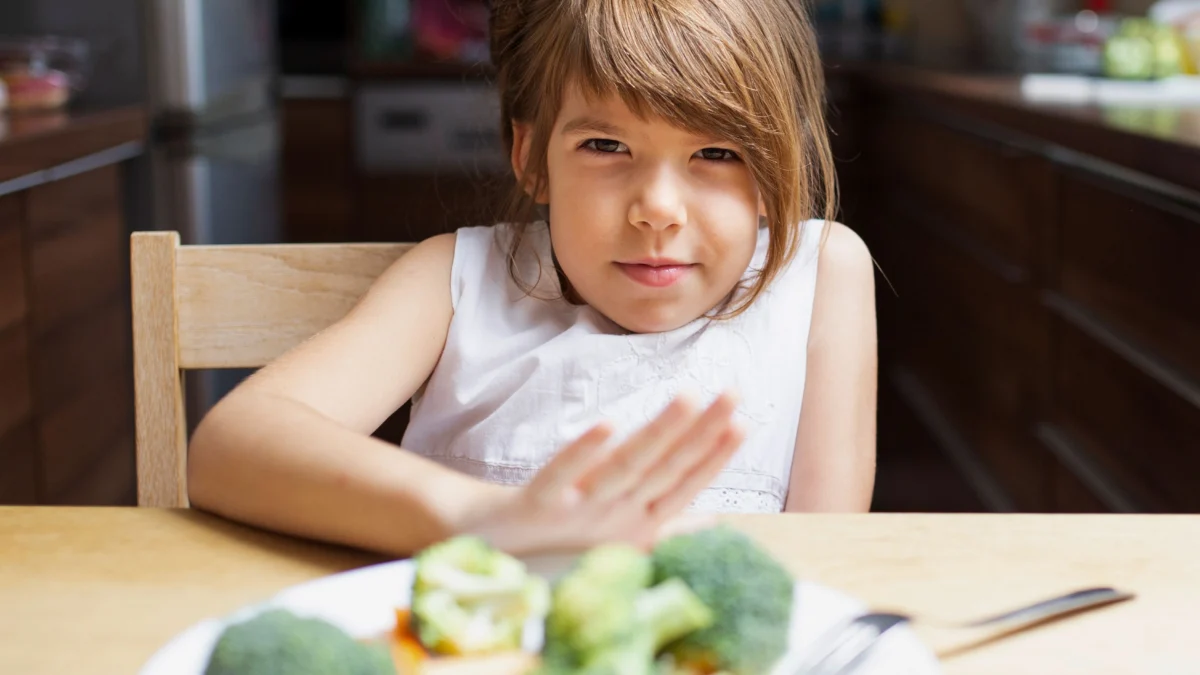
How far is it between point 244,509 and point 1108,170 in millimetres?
1494

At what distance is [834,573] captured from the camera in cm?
61

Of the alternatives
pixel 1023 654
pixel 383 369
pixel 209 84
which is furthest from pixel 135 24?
pixel 1023 654

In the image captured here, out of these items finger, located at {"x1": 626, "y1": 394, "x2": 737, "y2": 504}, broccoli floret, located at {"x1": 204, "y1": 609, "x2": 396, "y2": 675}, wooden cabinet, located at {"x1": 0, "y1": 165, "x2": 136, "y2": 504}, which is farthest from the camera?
wooden cabinet, located at {"x1": 0, "y1": 165, "x2": 136, "y2": 504}

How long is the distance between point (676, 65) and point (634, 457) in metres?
0.44

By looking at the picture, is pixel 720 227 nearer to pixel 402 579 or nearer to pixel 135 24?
pixel 402 579

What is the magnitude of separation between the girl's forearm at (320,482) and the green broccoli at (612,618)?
20 cm

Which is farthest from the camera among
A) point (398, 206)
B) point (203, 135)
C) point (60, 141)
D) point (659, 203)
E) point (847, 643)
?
point (398, 206)

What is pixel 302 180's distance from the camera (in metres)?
4.24

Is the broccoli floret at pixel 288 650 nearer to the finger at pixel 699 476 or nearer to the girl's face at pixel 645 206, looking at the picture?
the finger at pixel 699 476

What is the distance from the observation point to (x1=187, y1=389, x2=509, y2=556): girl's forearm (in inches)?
24.7

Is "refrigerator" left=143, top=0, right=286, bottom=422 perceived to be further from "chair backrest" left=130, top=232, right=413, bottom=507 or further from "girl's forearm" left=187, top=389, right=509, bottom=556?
"girl's forearm" left=187, top=389, right=509, bottom=556

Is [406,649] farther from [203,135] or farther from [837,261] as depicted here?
[203,135]

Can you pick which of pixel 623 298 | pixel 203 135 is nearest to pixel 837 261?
pixel 623 298

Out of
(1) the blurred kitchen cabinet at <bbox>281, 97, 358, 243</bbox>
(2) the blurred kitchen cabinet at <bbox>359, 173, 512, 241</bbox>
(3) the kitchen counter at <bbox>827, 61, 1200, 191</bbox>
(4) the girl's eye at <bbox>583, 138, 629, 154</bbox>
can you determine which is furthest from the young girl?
(1) the blurred kitchen cabinet at <bbox>281, 97, 358, 243</bbox>
